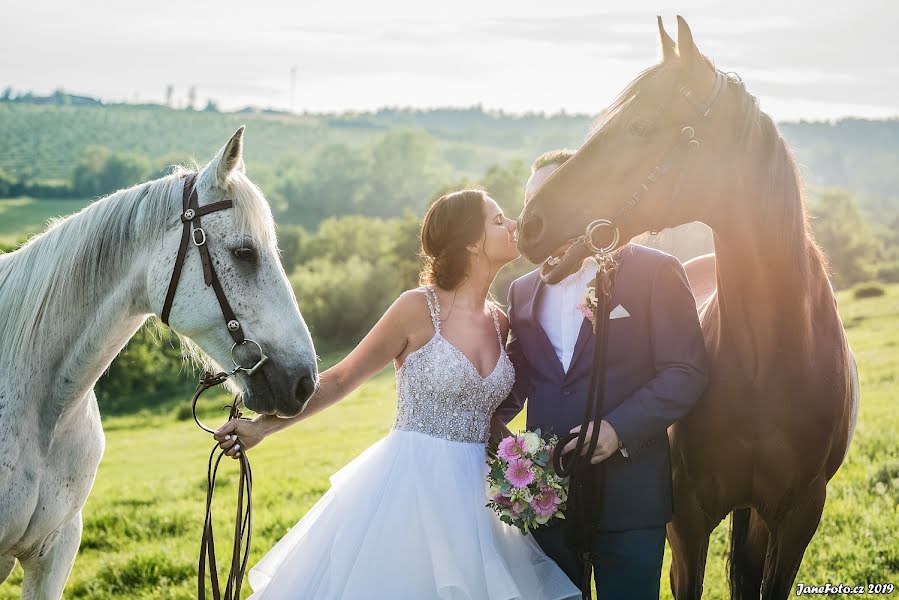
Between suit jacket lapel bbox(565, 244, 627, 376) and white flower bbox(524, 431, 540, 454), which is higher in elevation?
suit jacket lapel bbox(565, 244, 627, 376)

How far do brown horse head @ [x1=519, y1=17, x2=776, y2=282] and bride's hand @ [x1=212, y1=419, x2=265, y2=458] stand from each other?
122cm

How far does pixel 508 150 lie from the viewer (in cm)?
11100

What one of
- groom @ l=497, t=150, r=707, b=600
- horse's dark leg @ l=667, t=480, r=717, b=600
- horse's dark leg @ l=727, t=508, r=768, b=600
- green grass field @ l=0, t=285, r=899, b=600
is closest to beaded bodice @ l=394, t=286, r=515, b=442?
groom @ l=497, t=150, r=707, b=600

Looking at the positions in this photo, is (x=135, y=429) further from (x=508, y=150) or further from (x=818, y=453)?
(x=508, y=150)

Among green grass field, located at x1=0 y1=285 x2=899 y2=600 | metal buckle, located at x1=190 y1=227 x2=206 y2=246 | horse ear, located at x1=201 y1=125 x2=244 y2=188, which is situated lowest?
green grass field, located at x1=0 y1=285 x2=899 y2=600

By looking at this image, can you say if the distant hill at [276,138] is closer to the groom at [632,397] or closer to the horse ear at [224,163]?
the groom at [632,397]

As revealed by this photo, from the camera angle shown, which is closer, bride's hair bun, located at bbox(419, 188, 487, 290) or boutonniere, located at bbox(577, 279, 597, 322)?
boutonniere, located at bbox(577, 279, 597, 322)

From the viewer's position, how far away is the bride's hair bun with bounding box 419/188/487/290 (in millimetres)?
3258

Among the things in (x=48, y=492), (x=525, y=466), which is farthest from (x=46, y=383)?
(x=525, y=466)

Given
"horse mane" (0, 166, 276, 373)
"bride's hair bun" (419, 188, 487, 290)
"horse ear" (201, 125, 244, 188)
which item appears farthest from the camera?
"bride's hair bun" (419, 188, 487, 290)

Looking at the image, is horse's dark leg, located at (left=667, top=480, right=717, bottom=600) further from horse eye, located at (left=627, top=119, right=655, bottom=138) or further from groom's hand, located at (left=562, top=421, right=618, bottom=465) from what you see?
→ horse eye, located at (left=627, top=119, right=655, bottom=138)

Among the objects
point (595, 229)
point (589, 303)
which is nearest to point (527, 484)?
point (589, 303)

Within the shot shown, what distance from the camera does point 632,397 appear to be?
2873mm

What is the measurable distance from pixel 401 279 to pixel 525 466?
3759cm
